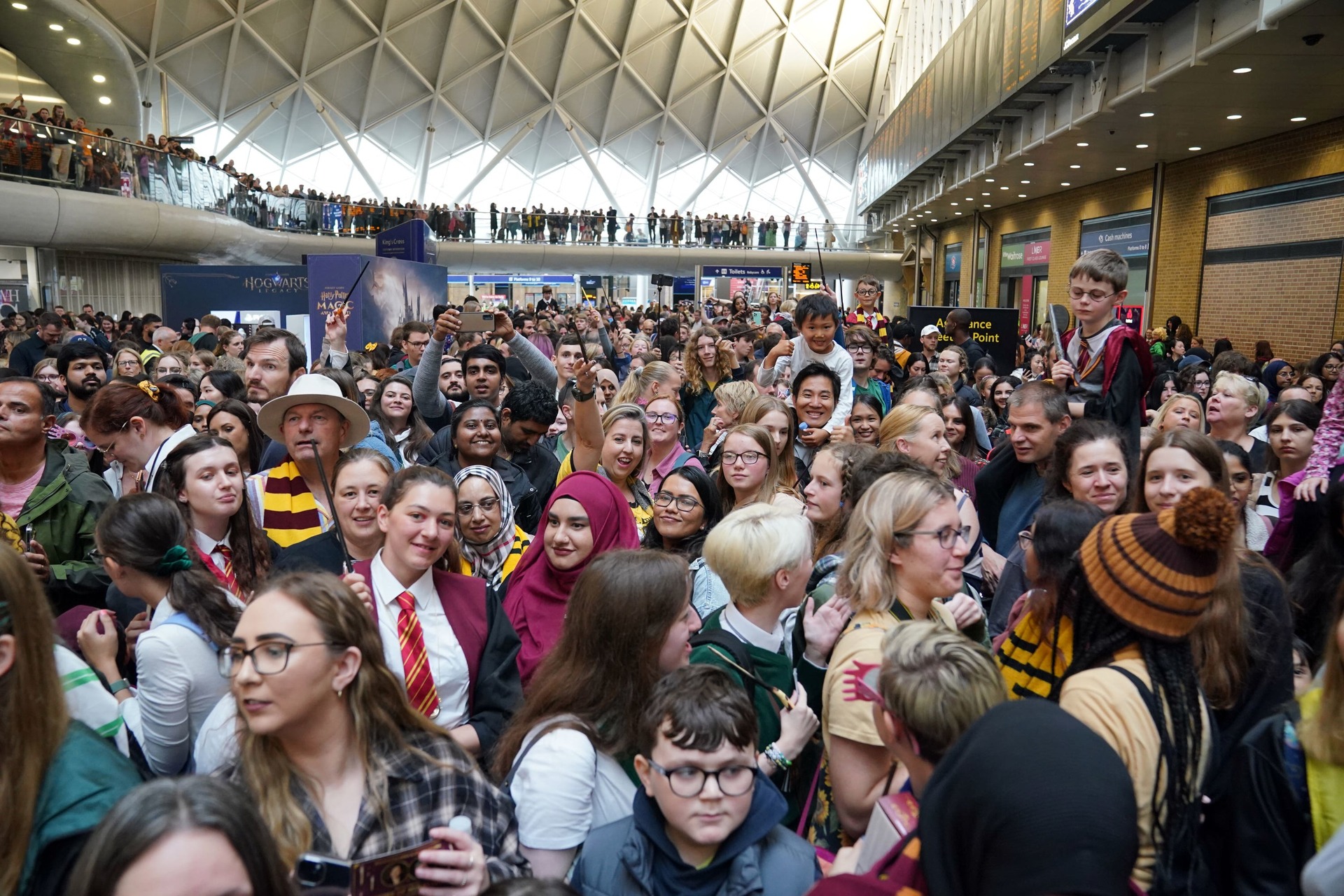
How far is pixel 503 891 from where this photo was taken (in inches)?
66.6

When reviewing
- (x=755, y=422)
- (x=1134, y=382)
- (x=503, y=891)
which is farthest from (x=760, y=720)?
(x=1134, y=382)

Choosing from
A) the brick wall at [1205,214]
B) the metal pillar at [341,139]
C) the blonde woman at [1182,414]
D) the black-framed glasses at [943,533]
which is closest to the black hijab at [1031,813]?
the black-framed glasses at [943,533]

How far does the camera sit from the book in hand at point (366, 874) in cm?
179

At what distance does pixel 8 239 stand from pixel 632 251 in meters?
21.0

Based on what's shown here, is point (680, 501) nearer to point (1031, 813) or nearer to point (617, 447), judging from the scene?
point (617, 447)

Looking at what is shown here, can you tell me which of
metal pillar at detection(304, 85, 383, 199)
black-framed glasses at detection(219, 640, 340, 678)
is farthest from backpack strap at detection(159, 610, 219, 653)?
metal pillar at detection(304, 85, 383, 199)

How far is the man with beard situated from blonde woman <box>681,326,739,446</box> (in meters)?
4.39

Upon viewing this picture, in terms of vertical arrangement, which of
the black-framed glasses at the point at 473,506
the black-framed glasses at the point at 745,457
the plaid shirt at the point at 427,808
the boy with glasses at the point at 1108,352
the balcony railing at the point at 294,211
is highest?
the balcony railing at the point at 294,211

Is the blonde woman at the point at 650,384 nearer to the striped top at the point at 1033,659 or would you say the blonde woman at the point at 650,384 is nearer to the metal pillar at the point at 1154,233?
the striped top at the point at 1033,659

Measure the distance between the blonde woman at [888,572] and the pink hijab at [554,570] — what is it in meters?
1.00

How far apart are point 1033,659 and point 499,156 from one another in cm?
4118

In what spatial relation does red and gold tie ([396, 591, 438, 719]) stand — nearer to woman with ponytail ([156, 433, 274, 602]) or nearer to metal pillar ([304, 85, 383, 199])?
woman with ponytail ([156, 433, 274, 602])

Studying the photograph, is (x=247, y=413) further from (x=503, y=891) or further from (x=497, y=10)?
(x=497, y=10)

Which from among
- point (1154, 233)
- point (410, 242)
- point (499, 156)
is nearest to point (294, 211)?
point (410, 242)
